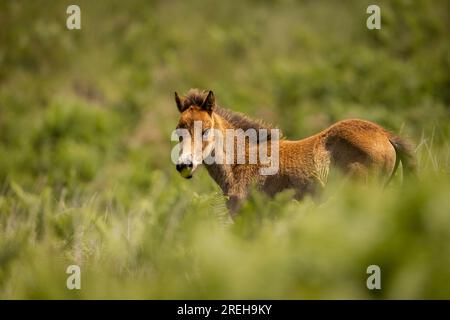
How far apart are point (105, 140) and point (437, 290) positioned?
51.9 feet

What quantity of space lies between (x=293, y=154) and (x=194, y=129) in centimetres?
100

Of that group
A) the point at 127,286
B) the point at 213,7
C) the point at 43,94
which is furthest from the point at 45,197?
the point at 213,7

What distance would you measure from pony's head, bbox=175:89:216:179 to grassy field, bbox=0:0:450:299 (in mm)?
326

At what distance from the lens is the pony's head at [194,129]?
261 inches

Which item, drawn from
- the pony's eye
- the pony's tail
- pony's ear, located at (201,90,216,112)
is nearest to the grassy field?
the pony's tail

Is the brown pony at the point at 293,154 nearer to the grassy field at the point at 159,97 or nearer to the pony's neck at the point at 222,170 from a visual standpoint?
the pony's neck at the point at 222,170

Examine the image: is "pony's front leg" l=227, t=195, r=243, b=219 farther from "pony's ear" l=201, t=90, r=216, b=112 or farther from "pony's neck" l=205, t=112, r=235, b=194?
"pony's ear" l=201, t=90, r=216, b=112

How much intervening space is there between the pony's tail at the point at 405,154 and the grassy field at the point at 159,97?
0.33ft

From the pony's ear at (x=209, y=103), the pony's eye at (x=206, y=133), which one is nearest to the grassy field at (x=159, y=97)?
the pony's eye at (x=206, y=133)

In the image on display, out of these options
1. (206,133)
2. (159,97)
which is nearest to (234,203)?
(206,133)

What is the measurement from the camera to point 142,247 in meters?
4.58

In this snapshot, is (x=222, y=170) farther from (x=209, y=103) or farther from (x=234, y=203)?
(x=209, y=103)

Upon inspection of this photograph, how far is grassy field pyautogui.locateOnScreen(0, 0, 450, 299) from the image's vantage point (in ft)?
15.4

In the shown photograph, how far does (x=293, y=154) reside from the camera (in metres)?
7.13
